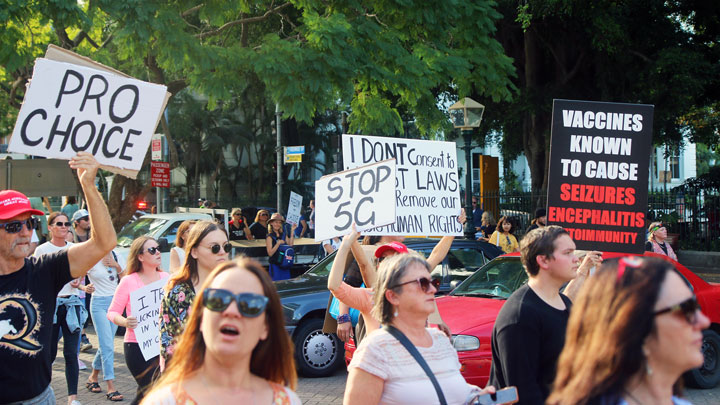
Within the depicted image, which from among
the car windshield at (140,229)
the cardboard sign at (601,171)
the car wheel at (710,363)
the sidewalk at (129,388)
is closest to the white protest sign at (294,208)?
the car windshield at (140,229)

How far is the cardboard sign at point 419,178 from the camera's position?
7148mm

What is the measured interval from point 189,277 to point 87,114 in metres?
1.17

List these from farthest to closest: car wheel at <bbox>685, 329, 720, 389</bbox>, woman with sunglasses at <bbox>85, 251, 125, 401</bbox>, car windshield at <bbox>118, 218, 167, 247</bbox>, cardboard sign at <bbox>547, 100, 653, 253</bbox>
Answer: car windshield at <bbox>118, 218, 167, 247</bbox> < car wheel at <bbox>685, 329, 720, 389</bbox> < woman with sunglasses at <bbox>85, 251, 125, 401</bbox> < cardboard sign at <bbox>547, 100, 653, 253</bbox>

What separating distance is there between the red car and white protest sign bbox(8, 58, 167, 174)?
3.60 metres

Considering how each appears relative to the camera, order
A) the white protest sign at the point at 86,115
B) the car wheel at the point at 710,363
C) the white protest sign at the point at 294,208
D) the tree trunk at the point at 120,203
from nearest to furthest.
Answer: the white protest sign at the point at 86,115 < the car wheel at the point at 710,363 < the tree trunk at the point at 120,203 < the white protest sign at the point at 294,208

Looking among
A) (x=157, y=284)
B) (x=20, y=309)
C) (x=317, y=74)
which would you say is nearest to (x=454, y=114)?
(x=317, y=74)

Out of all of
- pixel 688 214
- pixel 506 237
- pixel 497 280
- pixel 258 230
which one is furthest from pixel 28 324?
pixel 688 214

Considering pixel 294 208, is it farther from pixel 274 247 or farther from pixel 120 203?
pixel 274 247

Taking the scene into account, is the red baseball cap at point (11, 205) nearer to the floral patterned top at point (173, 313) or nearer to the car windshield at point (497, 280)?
the floral patterned top at point (173, 313)

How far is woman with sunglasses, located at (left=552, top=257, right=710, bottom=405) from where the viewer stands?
2107 millimetres

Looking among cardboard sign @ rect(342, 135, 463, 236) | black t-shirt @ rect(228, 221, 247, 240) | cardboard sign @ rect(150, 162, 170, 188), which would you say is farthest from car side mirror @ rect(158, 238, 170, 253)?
cardboard sign @ rect(342, 135, 463, 236)

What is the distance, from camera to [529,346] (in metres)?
3.67

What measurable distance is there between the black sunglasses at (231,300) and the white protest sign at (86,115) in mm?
2545

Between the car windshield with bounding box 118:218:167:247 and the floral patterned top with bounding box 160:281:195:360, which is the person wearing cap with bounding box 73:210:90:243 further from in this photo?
the floral patterned top with bounding box 160:281:195:360
